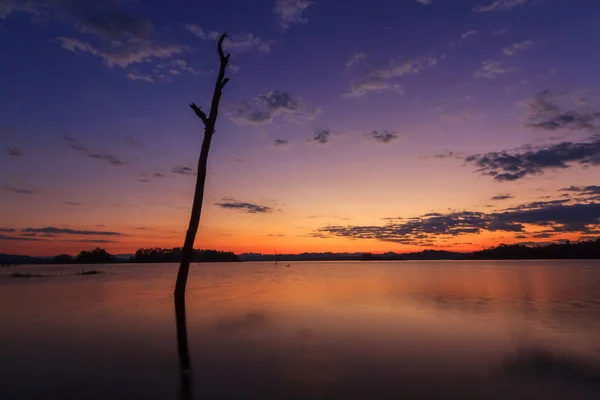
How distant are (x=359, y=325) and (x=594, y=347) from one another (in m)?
7.08

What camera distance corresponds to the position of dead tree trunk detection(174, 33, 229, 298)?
17.8 meters

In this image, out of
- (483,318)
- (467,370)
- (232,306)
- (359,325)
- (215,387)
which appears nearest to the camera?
(215,387)

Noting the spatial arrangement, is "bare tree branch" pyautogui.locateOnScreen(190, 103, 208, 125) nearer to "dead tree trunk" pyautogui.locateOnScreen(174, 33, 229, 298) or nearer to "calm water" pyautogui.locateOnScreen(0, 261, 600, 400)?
"dead tree trunk" pyautogui.locateOnScreen(174, 33, 229, 298)

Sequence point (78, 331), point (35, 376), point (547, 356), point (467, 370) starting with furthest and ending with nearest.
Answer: point (78, 331) → point (547, 356) → point (467, 370) → point (35, 376)

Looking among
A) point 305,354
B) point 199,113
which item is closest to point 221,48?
point 199,113

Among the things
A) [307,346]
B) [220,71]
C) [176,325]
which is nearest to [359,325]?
[307,346]

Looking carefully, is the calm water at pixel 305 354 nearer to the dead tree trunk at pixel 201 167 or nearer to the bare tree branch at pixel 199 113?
the dead tree trunk at pixel 201 167

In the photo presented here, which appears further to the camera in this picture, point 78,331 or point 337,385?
point 78,331

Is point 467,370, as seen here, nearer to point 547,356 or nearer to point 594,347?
point 547,356

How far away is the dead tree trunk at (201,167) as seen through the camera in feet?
58.4

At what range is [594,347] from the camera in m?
10.6

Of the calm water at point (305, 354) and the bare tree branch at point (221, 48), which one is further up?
the bare tree branch at point (221, 48)

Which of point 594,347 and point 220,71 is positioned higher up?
point 220,71

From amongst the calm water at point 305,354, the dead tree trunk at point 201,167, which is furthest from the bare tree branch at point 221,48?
the calm water at point 305,354
